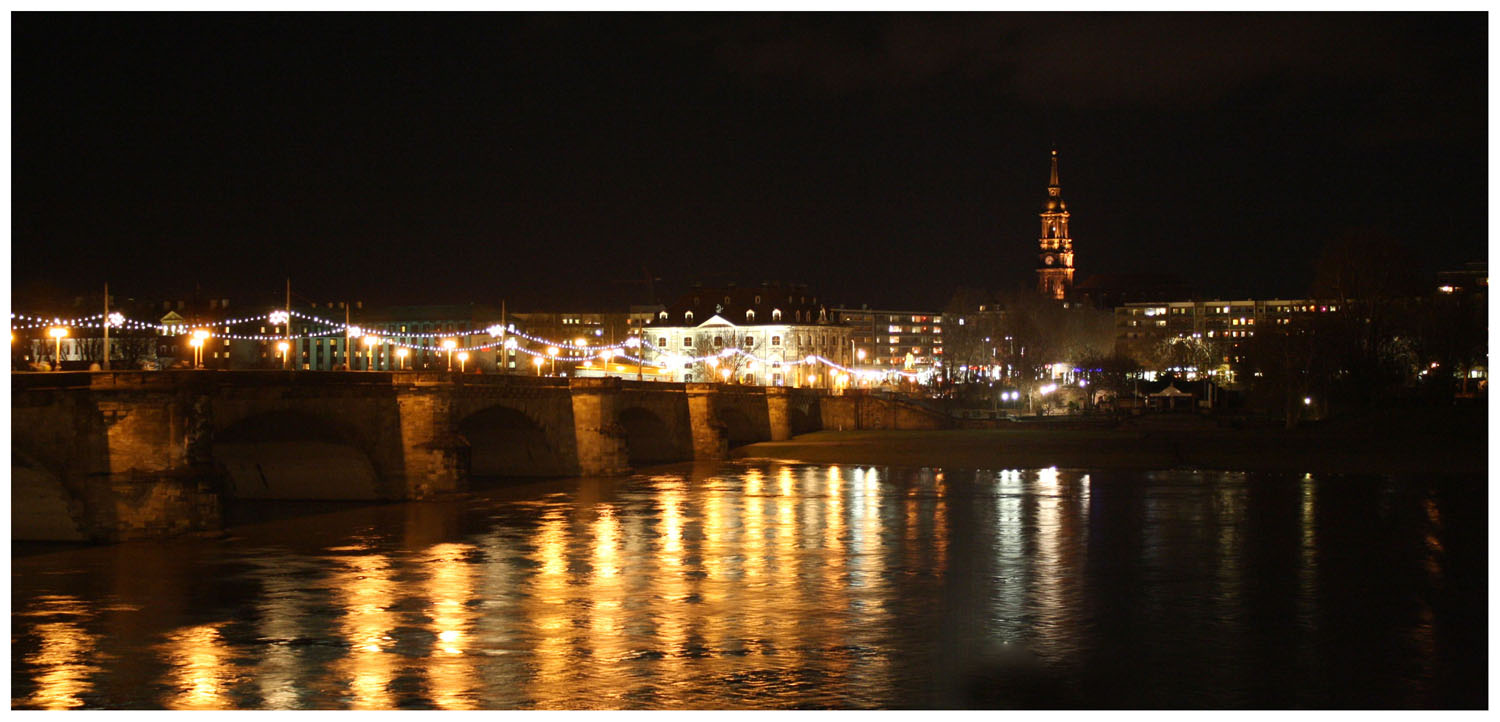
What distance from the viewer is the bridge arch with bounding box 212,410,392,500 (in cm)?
4344

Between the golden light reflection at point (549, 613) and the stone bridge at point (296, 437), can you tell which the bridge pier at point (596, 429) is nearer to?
the stone bridge at point (296, 437)

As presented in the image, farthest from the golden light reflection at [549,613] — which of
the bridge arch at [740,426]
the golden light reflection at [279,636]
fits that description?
the bridge arch at [740,426]

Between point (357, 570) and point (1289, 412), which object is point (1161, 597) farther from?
point (1289, 412)

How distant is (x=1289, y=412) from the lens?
7844 centimetres

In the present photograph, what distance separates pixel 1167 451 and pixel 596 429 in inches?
1048

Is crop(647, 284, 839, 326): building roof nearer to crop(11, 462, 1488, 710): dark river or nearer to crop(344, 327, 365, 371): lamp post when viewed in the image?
crop(344, 327, 365, 371): lamp post

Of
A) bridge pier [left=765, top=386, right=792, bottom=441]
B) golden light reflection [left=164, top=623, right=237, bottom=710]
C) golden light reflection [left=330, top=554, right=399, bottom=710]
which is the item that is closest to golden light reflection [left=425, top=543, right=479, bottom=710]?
golden light reflection [left=330, top=554, right=399, bottom=710]

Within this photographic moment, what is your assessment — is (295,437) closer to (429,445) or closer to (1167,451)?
(429,445)

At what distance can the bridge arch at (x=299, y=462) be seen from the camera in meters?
43.4

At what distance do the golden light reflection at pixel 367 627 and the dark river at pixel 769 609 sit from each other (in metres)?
0.07

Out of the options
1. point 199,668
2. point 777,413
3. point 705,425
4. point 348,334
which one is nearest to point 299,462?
point 348,334

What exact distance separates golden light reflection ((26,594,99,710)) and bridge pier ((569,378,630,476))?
101 feet

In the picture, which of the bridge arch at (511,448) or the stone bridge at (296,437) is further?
the bridge arch at (511,448)

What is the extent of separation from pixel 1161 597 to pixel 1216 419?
67117 mm
